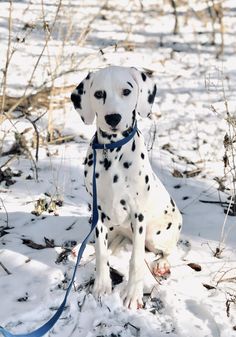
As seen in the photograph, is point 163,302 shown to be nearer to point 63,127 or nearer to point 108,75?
point 108,75

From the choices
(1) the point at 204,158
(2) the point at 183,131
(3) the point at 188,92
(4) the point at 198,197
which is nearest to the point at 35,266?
(4) the point at 198,197

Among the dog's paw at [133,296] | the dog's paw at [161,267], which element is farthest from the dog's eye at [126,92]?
the dog's paw at [161,267]

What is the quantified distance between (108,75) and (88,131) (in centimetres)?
323

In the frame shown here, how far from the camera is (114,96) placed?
275cm

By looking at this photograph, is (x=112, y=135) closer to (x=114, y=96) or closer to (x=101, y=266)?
(x=114, y=96)

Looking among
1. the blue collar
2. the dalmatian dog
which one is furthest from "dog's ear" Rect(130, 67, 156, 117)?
the blue collar

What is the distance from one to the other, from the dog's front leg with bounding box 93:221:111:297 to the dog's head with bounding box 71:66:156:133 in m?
0.65

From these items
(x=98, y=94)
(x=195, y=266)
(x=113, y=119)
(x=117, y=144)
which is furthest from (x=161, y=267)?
(x=98, y=94)

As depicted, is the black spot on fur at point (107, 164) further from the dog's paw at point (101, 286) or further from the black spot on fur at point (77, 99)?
the dog's paw at point (101, 286)

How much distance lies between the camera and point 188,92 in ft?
23.4

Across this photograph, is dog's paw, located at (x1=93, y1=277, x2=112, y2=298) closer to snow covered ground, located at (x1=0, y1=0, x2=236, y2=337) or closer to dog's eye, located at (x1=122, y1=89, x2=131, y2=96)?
snow covered ground, located at (x1=0, y1=0, x2=236, y2=337)

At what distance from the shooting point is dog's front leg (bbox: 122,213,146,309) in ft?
10.1

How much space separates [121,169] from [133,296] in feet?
2.35

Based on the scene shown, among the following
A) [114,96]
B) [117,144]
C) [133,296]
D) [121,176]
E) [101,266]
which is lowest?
[133,296]
